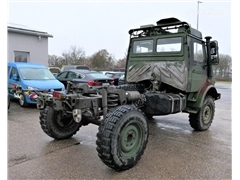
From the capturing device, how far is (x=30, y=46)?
1419cm

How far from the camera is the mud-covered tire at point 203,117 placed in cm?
566

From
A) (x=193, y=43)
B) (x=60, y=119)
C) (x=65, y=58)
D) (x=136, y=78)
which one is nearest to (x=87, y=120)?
(x=60, y=119)

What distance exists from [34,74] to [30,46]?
588 centimetres

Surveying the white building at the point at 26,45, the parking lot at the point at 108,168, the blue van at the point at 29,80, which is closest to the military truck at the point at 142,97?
the parking lot at the point at 108,168

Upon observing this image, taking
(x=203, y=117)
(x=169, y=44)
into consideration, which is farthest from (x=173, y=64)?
(x=203, y=117)

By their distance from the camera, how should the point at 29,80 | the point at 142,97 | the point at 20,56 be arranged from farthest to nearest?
1. the point at 20,56
2. the point at 29,80
3. the point at 142,97

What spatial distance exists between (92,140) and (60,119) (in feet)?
2.76

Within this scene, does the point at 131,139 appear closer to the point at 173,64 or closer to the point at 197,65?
the point at 173,64

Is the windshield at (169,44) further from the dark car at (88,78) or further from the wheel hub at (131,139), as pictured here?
the dark car at (88,78)

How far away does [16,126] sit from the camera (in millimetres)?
5738

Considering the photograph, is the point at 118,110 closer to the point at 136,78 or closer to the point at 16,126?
the point at 136,78

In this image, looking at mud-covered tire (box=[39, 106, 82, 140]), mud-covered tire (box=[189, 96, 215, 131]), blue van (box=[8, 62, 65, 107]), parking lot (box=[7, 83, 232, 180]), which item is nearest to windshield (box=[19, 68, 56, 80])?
blue van (box=[8, 62, 65, 107])

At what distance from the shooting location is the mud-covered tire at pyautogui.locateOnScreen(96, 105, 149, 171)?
126 inches

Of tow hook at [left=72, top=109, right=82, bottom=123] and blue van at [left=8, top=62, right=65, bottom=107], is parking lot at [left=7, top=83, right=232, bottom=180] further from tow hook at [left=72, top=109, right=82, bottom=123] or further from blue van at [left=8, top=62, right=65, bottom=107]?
blue van at [left=8, top=62, right=65, bottom=107]
